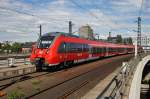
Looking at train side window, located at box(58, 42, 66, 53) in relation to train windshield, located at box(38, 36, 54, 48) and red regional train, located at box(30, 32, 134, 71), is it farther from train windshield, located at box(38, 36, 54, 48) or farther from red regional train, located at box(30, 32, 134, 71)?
train windshield, located at box(38, 36, 54, 48)

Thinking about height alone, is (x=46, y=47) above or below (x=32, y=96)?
above

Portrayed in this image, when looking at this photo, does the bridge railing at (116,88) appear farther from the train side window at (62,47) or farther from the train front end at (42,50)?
the train side window at (62,47)

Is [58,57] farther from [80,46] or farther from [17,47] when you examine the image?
[17,47]

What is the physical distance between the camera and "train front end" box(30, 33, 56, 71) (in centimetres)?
2527

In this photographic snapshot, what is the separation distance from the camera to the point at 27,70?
2616cm

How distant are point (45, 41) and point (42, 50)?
2.98 ft

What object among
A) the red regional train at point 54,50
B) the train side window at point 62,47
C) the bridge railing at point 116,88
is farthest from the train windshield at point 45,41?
the bridge railing at point 116,88

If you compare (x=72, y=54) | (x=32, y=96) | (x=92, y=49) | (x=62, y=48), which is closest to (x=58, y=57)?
(x=62, y=48)

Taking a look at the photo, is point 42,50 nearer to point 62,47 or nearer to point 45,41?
point 45,41

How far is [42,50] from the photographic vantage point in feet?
83.9

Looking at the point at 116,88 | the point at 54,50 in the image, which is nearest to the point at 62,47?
the point at 54,50

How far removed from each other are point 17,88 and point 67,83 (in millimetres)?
3771

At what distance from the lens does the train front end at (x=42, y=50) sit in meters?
25.3

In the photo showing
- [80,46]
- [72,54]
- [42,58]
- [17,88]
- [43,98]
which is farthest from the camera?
[80,46]
